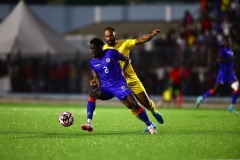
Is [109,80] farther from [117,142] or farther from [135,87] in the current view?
[117,142]

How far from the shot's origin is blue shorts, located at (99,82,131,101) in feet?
41.9

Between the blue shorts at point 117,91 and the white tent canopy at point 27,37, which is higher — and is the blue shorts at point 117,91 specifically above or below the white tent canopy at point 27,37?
above

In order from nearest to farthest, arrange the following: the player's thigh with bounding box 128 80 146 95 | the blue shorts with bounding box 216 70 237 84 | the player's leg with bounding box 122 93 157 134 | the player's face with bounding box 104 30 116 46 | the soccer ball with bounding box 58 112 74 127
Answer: the player's leg with bounding box 122 93 157 134
the player's face with bounding box 104 30 116 46
the soccer ball with bounding box 58 112 74 127
the player's thigh with bounding box 128 80 146 95
the blue shorts with bounding box 216 70 237 84

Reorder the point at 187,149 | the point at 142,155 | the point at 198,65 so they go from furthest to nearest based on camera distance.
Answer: the point at 198,65, the point at 187,149, the point at 142,155

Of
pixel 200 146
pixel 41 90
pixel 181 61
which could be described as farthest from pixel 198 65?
pixel 200 146

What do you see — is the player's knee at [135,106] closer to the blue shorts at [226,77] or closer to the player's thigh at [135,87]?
the player's thigh at [135,87]

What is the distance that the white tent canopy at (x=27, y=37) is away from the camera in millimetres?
33250

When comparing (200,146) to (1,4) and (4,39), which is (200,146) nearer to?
(4,39)

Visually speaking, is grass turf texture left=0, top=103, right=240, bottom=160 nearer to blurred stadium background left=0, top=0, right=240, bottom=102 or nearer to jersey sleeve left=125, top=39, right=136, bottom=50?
jersey sleeve left=125, top=39, right=136, bottom=50

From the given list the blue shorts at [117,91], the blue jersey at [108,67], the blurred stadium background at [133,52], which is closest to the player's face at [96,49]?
the blue jersey at [108,67]

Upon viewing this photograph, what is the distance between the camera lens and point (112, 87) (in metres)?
12.9

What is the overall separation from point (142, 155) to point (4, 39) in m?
25.0

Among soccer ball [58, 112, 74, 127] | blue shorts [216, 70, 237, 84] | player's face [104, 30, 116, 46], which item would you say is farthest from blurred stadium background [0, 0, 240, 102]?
soccer ball [58, 112, 74, 127]

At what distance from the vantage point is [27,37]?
33.4 meters
